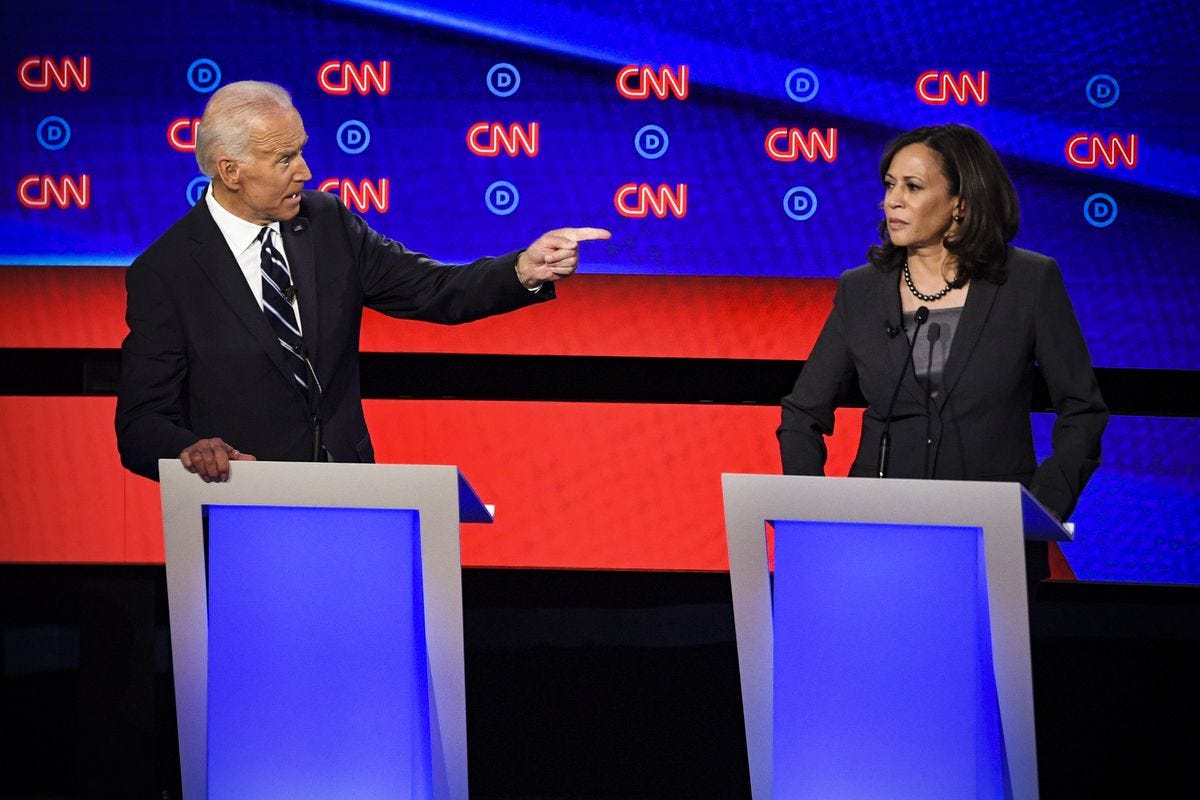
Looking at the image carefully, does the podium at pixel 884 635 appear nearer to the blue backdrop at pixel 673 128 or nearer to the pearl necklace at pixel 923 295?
the pearl necklace at pixel 923 295

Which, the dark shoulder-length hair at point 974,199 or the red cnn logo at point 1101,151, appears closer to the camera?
the dark shoulder-length hair at point 974,199

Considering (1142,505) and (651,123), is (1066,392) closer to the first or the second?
(1142,505)

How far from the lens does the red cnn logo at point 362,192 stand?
4023 mm

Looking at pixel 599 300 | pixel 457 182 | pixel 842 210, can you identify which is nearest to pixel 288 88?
pixel 457 182

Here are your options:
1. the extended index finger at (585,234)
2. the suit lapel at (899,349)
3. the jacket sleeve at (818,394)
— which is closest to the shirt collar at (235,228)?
the extended index finger at (585,234)

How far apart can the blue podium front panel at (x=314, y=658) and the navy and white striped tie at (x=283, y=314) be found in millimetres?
613

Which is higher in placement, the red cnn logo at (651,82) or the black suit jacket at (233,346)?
the red cnn logo at (651,82)

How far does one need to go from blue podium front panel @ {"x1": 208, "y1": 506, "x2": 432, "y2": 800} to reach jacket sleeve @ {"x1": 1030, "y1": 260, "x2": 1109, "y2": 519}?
1182 millimetres

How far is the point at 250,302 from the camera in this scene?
8.28 feet

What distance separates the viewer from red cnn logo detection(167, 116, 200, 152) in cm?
401

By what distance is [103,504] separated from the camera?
13.7ft

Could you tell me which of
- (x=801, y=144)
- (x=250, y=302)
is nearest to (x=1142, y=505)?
(x=801, y=144)

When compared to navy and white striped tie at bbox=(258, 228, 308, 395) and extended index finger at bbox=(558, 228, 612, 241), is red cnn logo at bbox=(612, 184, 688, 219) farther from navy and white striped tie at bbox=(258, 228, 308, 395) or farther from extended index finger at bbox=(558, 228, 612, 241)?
navy and white striped tie at bbox=(258, 228, 308, 395)

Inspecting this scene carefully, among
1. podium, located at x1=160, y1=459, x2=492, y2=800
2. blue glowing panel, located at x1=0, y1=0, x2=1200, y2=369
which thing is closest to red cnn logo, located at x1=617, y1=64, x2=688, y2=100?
blue glowing panel, located at x1=0, y1=0, x2=1200, y2=369
